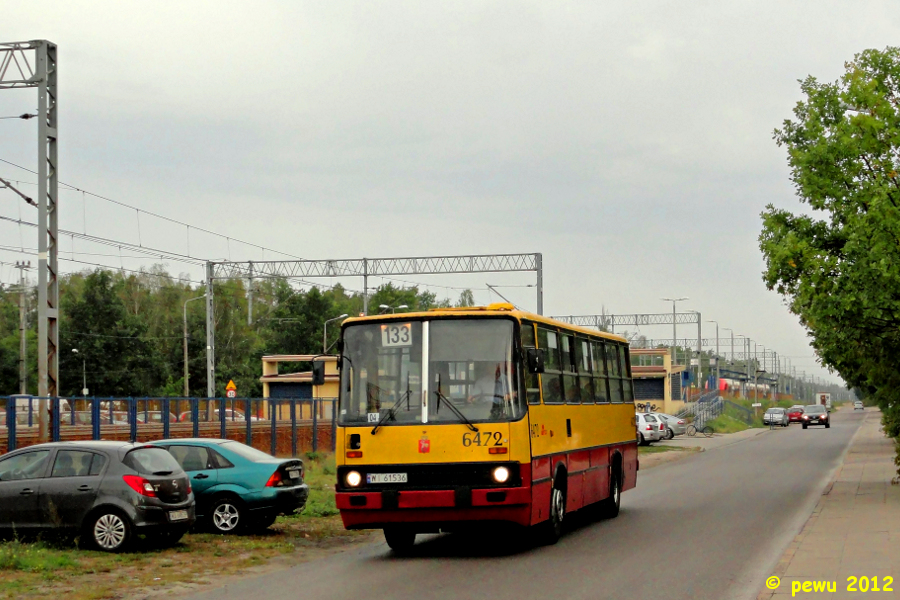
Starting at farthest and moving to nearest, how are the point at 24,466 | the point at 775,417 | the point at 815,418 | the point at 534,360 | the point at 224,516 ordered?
the point at 775,417, the point at 815,418, the point at 224,516, the point at 24,466, the point at 534,360

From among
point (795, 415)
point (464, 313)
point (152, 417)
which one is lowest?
point (795, 415)

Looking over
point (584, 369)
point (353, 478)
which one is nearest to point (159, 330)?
point (584, 369)

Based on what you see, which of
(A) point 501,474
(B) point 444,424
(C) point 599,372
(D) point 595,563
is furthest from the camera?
(C) point 599,372

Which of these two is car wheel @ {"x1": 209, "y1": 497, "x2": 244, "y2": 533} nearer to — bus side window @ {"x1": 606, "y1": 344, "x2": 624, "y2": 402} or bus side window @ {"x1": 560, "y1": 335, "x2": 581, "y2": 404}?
bus side window @ {"x1": 560, "y1": 335, "x2": 581, "y2": 404}

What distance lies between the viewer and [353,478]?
1384 cm

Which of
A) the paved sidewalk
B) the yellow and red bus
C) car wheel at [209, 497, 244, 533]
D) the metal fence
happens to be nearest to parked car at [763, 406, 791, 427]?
the metal fence

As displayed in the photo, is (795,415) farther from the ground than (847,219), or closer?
closer

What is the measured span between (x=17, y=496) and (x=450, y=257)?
138 ft

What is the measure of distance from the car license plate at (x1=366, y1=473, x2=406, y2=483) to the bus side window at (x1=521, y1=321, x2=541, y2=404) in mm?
1809

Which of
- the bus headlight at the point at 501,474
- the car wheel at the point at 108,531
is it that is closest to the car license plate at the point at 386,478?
the bus headlight at the point at 501,474

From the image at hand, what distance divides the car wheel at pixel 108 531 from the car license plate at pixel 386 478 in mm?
3213

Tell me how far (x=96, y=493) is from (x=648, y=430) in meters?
40.9

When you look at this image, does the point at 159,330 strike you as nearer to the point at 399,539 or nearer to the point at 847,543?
the point at 399,539

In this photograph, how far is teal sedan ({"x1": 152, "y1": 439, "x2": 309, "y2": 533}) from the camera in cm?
1677
